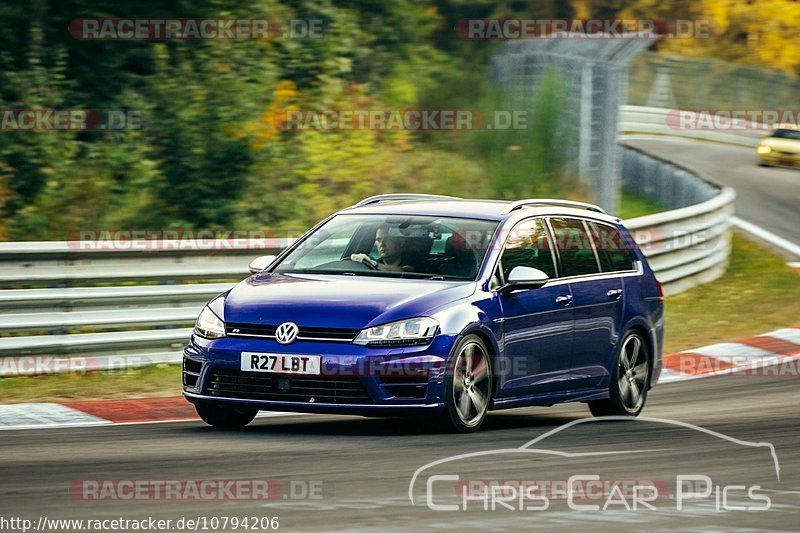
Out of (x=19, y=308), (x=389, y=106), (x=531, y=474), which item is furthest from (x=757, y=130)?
(x=531, y=474)

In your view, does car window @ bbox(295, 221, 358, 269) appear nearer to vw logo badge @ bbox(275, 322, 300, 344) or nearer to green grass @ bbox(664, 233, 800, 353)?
vw logo badge @ bbox(275, 322, 300, 344)

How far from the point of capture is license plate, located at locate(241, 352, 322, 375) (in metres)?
9.07

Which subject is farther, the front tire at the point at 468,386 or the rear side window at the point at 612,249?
the rear side window at the point at 612,249

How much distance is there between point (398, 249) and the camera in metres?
10.1

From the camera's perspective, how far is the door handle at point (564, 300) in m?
10.5

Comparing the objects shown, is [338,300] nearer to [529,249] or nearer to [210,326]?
[210,326]

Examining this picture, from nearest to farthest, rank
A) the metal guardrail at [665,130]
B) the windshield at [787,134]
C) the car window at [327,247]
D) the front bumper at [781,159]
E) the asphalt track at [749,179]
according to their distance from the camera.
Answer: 1. the car window at [327,247]
2. the asphalt track at [749,179]
3. the front bumper at [781,159]
4. the windshield at [787,134]
5. the metal guardrail at [665,130]

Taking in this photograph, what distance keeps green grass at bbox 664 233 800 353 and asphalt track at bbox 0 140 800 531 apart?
5.68 m

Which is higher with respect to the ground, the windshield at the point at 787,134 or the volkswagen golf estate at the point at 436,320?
the volkswagen golf estate at the point at 436,320

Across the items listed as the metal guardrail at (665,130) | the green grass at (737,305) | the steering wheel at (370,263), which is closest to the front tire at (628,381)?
the steering wheel at (370,263)

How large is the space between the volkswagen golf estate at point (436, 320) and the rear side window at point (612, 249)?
0.02 m

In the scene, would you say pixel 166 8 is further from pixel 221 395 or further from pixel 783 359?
pixel 221 395

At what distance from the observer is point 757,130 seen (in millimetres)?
52844

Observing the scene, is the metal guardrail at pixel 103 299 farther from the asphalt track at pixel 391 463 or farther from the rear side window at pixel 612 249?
the rear side window at pixel 612 249
